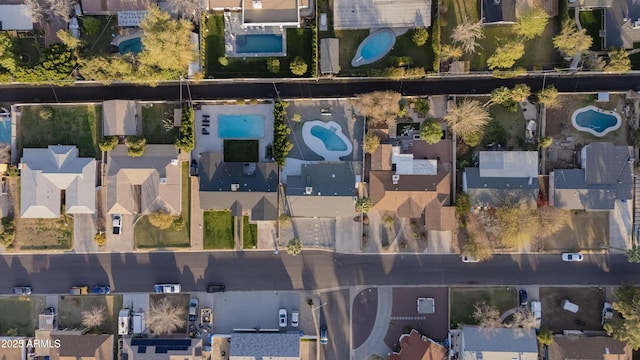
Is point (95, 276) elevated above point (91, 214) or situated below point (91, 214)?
below

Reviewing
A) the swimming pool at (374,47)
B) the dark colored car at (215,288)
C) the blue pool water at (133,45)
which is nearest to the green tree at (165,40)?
the blue pool water at (133,45)

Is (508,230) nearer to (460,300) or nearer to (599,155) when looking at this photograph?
(460,300)

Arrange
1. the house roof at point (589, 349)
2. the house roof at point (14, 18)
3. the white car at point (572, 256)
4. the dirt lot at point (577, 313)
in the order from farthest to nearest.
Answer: the dirt lot at point (577, 313) → the house roof at point (14, 18) → the white car at point (572, 256) → the house roof at point (589, 349)

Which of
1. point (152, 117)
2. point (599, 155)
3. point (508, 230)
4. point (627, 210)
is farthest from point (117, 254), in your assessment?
point (627, 210)

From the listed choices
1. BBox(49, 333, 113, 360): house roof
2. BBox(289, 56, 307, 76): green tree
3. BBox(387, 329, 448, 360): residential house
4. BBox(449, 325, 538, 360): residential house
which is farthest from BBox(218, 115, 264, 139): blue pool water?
BBox(449, 325, 538, 360): residential house

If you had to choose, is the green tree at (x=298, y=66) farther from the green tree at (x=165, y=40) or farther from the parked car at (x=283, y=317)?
the parked car at (x=283, y=317)

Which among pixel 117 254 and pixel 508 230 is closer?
pixel 508 230

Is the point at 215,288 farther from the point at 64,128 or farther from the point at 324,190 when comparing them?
the point at 64,128

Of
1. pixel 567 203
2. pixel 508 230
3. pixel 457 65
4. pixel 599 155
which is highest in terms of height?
pixel 457 65
